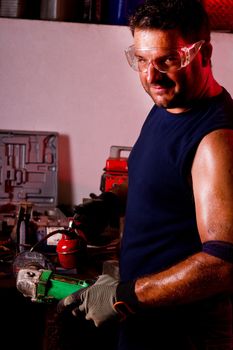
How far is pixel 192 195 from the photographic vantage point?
3.88 ft

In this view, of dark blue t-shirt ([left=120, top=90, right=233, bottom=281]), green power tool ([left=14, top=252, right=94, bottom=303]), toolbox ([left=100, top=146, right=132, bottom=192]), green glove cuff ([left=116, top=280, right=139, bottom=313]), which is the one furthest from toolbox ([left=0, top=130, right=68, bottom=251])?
green glove cuff ([left=116, top=280, right=139, bottom=313])

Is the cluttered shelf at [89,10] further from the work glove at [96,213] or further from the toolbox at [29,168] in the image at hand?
the work glove at [96,213]

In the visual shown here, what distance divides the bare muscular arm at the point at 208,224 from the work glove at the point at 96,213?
2.17 ft

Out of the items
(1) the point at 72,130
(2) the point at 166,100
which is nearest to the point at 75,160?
(1) the point at 72,130

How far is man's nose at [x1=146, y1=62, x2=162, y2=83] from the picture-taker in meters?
1.21

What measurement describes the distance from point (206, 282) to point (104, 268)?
85cm

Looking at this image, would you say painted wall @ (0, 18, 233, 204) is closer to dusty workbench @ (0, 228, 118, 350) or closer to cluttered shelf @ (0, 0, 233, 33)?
cluttered shelf @ (0, 0, 233, 33)

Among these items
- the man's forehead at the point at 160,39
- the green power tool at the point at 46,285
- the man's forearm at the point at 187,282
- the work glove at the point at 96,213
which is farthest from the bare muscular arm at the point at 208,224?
the work glove at the point at 96,213

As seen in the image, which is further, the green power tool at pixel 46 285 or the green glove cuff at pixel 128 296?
the green power tool at pixel 46 285

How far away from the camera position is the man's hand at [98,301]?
1197 mm

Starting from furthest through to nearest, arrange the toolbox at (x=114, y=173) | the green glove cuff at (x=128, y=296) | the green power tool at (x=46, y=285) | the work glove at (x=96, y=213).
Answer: the toolbox at (x=114, y=173)
the work glove at (x=96, y=213)
the green power tool at (x=46, y=285)
the green glove cuff at (x=128, y=296)

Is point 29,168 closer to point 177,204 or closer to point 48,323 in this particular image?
point 48,323

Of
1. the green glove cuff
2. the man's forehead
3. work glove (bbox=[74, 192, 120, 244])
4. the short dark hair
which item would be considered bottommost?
work glove (bbox=[74, 192, 120, 244])

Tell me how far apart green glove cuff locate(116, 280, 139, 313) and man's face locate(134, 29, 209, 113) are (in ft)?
1.55
